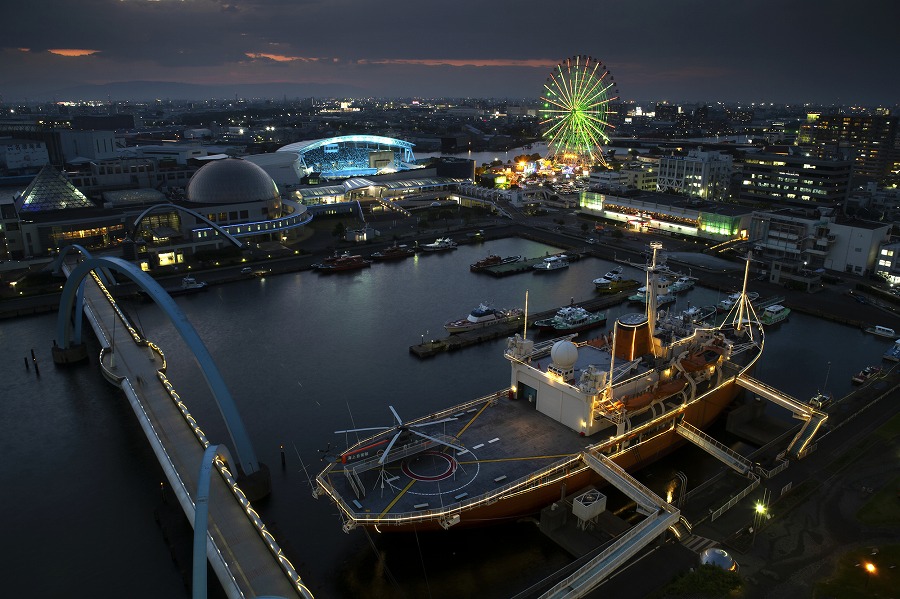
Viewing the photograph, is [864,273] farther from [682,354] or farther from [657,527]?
[657,527]

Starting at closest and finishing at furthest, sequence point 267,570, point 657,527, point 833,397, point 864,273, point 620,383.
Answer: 1. point 267,570
2. point 657,527
3. point 620,383
4. point 833,397
5. point 864,273

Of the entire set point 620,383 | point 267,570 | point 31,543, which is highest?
point 620,383

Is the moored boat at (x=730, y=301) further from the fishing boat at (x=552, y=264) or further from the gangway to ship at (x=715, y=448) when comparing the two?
the gangway to ship at (x=715, y=448)

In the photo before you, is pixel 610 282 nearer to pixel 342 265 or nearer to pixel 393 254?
pixel 393 254

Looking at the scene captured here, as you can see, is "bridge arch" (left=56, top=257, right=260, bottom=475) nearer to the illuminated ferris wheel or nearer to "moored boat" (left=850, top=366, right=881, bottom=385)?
"moored boat" (left=850, top=366, right=881, bottom=385)

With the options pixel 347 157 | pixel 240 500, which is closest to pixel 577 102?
pixel 347 157

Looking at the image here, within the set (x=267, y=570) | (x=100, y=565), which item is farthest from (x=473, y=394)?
(x=100, y=565)
